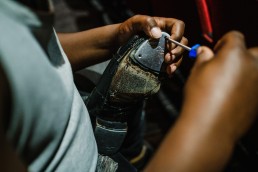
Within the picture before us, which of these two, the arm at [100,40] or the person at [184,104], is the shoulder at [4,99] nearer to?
the person at [184,104]

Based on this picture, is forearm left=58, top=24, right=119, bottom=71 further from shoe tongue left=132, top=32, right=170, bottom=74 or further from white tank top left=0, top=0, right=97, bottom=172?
white tank top left=0, top=0, right=97, bottom=172

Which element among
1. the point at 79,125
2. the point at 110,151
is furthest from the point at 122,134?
the point at 79,125

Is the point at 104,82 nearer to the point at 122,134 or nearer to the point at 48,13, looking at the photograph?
the point at 122,134

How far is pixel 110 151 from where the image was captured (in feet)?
2.76

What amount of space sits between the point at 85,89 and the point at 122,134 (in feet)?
0.76

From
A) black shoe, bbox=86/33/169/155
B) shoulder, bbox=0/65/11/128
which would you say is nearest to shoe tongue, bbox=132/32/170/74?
black shoe, bbox=86/33/169/155

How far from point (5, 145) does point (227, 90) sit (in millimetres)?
325

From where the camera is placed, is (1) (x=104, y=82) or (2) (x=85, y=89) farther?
(2) (x=85, y=89)

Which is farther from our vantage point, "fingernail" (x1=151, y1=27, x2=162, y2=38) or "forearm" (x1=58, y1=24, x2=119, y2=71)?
"forearm" (x1=58, y1=24, x2=119, y2=71)

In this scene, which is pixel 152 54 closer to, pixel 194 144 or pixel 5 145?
pixel 194 144

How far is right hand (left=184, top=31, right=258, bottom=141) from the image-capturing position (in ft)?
1.59

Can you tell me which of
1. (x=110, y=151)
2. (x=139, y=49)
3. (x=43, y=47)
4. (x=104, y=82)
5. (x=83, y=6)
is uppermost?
(x=43, y=47)

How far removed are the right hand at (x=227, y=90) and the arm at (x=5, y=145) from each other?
0.26m

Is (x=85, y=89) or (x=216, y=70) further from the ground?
(x=216, y=70)
